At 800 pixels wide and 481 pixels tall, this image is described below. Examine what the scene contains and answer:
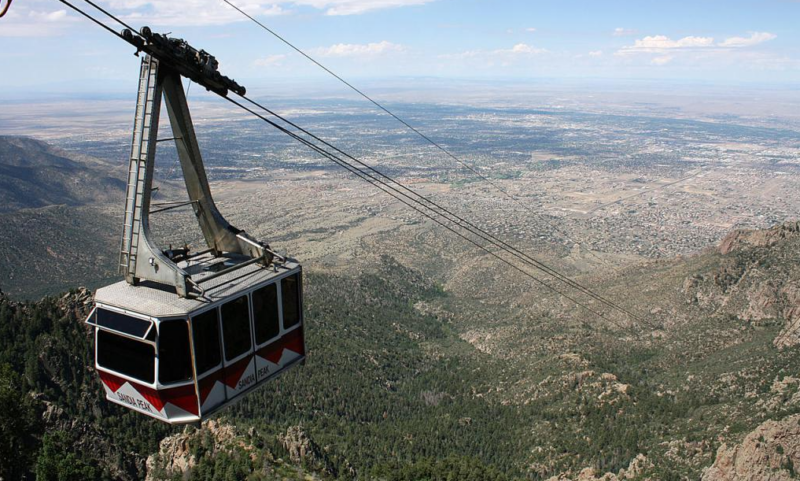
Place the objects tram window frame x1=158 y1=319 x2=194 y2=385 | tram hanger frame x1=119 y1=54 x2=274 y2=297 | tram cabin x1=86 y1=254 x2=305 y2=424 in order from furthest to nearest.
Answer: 1. tram hanger frame x1=119 y1=54 x2=274 y2=297
2. tram cabin x1=86 y1=254 x2=305 y2=424
3. tram window frame x1=158 y1=319 x2=194 y2=385

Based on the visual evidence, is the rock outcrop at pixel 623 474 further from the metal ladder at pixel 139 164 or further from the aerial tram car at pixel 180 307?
the metal ladder at pixel 139 164

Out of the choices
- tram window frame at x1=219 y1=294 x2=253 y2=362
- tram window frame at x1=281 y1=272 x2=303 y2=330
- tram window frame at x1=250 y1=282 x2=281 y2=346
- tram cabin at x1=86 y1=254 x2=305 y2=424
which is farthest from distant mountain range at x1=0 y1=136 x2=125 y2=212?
tram window frame at x1=219 y1=294 x2=253 y2=362

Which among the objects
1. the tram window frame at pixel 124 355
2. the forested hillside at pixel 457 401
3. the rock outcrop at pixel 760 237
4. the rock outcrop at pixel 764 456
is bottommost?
the forested hillside at pixel 457 401

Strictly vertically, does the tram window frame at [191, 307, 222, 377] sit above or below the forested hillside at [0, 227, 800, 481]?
above

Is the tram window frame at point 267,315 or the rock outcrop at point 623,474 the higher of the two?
the tram window frame at point 267,315

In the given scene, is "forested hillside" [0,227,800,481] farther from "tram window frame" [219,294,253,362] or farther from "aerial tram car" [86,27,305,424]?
"tram window frame" [219,294,253,362]

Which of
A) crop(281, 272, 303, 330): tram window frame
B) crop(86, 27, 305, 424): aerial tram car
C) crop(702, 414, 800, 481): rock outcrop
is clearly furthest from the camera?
crop(702, 414, 800, 481): rock outcrop

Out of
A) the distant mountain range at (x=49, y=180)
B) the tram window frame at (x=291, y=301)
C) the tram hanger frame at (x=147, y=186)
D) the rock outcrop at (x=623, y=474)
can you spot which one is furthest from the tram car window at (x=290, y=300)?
the distant mountain range at (x=49, y=180)
